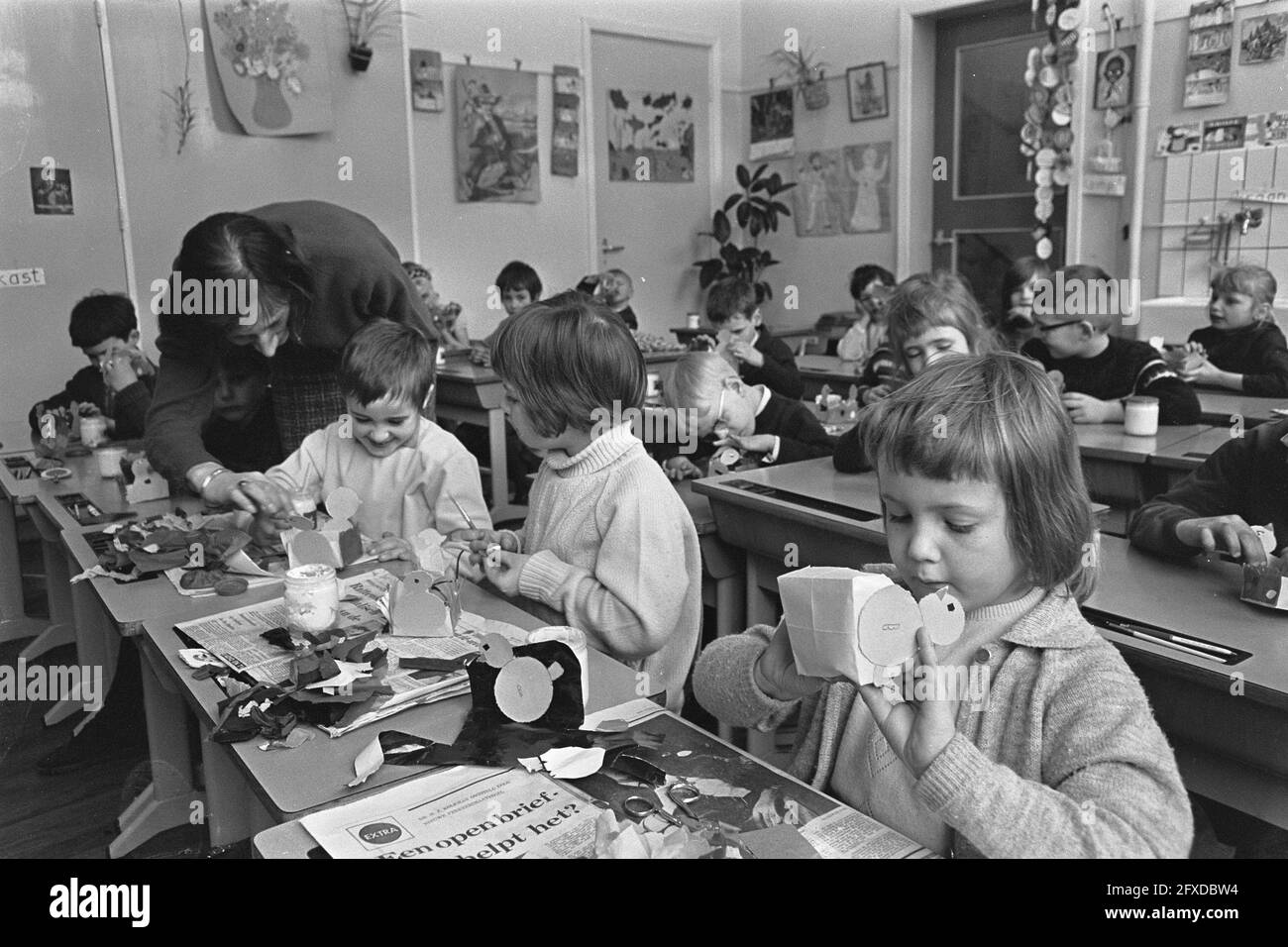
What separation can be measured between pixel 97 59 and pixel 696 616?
479 centimetres

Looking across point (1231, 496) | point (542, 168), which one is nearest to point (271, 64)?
point (542, 168)

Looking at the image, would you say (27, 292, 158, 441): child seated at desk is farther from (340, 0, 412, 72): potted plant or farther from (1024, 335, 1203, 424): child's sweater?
(1024, 335, 1203, 424): child's sweater

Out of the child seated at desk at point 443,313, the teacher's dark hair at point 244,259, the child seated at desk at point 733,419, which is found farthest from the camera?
the child seated at desk at point 443,313

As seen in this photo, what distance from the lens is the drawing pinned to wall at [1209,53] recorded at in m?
4.90

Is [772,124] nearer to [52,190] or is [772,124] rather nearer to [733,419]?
[52,190]

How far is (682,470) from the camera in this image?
305 centimetres

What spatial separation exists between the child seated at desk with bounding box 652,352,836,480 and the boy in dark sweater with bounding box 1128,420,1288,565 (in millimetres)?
1279

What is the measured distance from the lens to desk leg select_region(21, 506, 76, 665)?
336cm

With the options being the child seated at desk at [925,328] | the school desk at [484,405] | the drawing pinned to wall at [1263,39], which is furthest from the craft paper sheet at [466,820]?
the drawing pinned to wall at [1263,39]

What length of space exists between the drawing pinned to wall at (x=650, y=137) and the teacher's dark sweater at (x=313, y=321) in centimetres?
480

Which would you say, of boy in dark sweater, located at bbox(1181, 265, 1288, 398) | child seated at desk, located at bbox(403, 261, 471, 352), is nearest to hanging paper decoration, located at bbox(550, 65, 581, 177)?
child seated at desk, located at bbox(403, 261, 471, 352)

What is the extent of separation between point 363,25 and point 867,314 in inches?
128

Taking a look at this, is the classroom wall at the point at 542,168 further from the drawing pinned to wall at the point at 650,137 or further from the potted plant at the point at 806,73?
the potted plant at the point at 806,73

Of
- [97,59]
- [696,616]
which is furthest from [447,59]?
[696,616]
